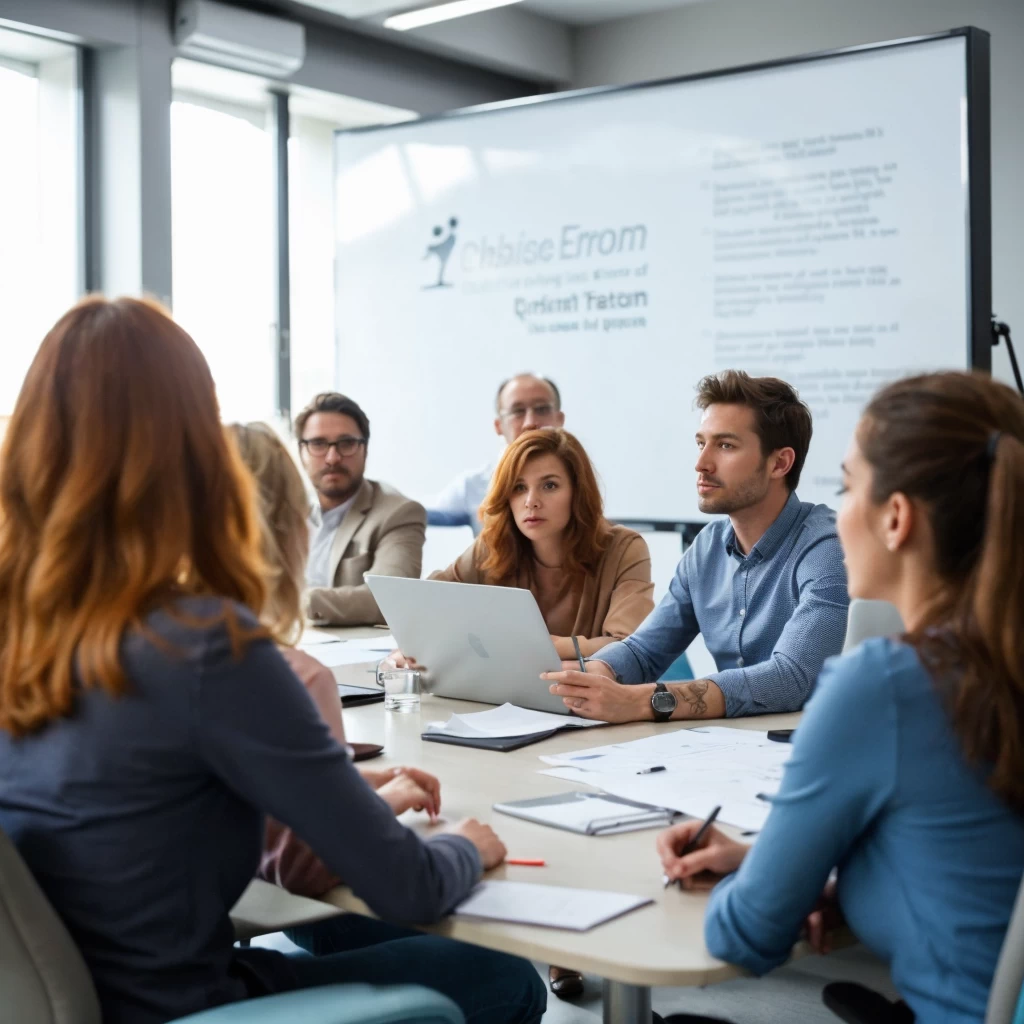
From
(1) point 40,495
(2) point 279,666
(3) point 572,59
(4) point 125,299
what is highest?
(3) point 572,59

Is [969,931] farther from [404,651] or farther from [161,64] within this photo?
[161,64]

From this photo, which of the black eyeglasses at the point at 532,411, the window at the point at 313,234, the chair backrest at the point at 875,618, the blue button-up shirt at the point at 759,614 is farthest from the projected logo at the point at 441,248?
the chair backrest at the point at 875,618

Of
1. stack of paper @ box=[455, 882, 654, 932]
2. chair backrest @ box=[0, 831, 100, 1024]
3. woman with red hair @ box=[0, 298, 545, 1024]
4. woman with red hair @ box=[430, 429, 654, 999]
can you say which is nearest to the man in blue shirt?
woman with red hair @ box=[430, 429, 654, 999]

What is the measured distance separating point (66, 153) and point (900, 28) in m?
3.89

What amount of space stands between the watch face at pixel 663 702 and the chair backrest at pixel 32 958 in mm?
1285

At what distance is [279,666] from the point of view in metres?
1.23

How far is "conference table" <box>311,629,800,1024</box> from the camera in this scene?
1.23 m

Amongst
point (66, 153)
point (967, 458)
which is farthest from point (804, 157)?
Answer: point (967, 458)

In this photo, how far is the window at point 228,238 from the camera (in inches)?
231

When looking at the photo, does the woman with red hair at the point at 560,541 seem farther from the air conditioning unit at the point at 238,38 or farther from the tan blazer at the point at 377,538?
the air conditioning unit at the point at 238,38

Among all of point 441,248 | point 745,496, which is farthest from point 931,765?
point 441,248

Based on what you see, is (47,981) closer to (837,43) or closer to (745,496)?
(745,496)

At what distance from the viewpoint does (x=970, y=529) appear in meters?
1.26

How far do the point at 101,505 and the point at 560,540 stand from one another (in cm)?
204
